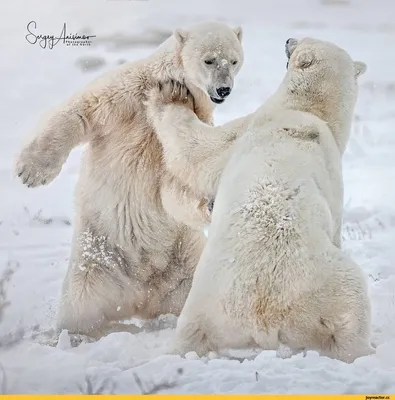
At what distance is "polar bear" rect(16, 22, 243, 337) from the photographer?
3.12 m

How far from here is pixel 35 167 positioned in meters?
2.97

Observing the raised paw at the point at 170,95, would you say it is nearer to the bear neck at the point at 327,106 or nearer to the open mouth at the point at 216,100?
the open mouth at the point at 216,100

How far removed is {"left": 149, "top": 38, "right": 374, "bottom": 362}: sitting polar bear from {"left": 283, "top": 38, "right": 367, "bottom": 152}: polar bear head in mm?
87

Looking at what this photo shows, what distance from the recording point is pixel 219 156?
8.72ft

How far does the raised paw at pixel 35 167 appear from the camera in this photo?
297cm

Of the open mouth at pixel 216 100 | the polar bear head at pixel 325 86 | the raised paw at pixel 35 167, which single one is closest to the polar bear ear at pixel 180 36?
the open mouth at pixel 216 100

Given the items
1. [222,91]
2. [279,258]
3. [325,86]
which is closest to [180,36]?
[222,91]

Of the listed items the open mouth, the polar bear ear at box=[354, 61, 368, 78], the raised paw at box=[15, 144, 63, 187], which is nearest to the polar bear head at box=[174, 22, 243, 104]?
the open mouth

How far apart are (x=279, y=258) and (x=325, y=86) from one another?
730mm

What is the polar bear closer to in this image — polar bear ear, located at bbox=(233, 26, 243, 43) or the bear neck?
polar bear ear, located at bbox=(233, 26, 243, 43)

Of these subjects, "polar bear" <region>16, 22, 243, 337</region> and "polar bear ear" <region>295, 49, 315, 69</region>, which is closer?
"polar bear ear" <region>295, 49, 315, 69</region>

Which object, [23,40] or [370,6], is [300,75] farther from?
[23,40]

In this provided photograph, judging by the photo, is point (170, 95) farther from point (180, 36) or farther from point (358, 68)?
point (358, 68)

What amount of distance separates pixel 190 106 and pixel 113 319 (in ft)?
3.03
